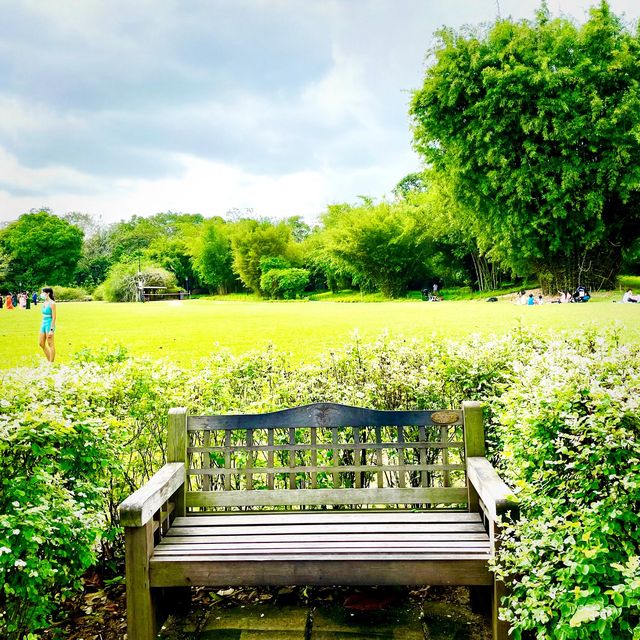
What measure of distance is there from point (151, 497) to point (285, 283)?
2168 inches

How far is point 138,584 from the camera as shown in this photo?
2.42 meters

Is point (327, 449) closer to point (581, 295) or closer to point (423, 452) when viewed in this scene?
point (423, 452)

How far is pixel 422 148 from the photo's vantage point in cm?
2970

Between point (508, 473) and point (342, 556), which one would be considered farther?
point (508, 473)

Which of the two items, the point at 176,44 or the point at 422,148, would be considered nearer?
the point at 176,44

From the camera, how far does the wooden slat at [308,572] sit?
7.82 feet

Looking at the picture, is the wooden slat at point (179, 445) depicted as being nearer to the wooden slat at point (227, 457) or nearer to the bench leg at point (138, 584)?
the wooden slat at point (227, 457)

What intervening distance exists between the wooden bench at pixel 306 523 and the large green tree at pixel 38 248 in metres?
30.1

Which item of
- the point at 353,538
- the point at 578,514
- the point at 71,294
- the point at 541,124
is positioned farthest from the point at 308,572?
the point at 71,294

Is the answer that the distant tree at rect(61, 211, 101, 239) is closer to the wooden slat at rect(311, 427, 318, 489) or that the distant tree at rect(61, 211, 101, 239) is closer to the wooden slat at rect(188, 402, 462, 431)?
the wooden slat at rect(188, 402, 462, 431)

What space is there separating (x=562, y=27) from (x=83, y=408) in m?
31.5

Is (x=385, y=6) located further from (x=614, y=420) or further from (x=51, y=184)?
(x=51, y=184)

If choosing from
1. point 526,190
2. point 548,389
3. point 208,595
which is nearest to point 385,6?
point 548,389

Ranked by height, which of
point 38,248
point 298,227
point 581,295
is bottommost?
point 581,295
